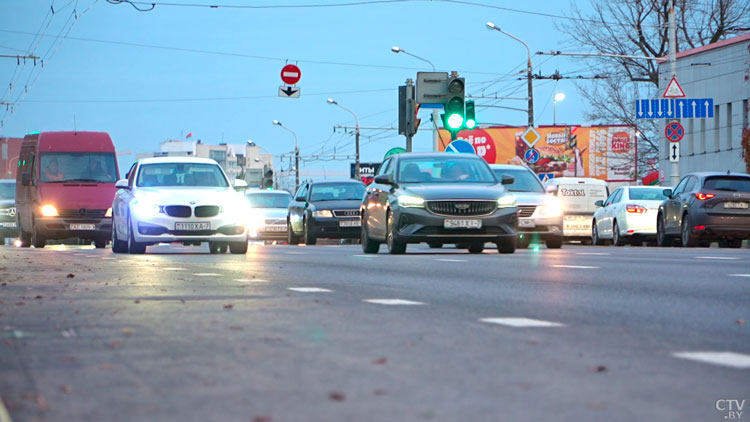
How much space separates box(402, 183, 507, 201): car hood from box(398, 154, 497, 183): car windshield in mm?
485

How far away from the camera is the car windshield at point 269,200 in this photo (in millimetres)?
40781

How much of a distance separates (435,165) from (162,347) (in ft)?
48.8

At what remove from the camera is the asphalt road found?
4.82 meters

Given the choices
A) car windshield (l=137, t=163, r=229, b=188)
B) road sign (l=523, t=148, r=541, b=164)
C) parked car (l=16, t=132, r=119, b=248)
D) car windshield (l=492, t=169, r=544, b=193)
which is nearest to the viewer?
car windshield (l=137, t=163, r=229, b=188)

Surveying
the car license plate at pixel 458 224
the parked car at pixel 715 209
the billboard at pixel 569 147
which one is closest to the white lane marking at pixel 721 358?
the car license plate at pixel 458 224

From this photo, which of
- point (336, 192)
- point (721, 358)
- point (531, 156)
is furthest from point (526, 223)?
point (531, 156)

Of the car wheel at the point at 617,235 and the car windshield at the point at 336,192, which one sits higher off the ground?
the car windshield at the point at 336,192

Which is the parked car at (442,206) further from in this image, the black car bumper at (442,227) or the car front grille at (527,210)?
the car front grille at (527,210)

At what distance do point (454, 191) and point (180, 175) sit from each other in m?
5.60

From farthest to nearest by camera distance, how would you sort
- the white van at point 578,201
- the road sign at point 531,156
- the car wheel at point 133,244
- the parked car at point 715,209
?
the road sign at point 531,156 → the white van at point 578,201 → the parked car at point 715,209 → the car wheel at point 133,244

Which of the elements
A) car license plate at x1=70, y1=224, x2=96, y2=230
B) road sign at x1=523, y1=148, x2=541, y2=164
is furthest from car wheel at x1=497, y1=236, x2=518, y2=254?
road sign at x1=523, y1=148, x2=541, y2=164

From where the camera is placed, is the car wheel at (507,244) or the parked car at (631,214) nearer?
the car wheel at (507,244)

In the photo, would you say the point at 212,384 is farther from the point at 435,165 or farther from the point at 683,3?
the point at 683,3

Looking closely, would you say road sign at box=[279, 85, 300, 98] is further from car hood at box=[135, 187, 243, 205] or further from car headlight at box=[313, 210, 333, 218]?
car hood at box=[135, 187, 243, 205]
